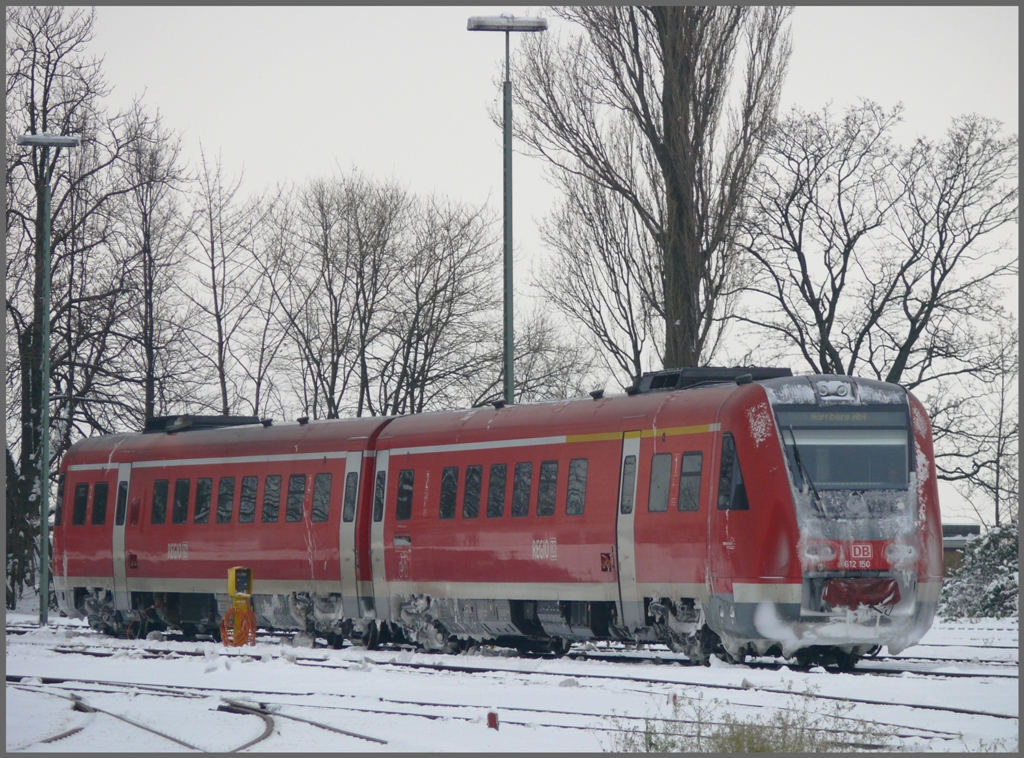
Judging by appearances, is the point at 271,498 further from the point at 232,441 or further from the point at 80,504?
the point at 80,504

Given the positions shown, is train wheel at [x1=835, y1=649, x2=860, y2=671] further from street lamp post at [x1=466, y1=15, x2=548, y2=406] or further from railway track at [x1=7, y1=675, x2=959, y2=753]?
street lamp post at [x1=466, y1=15, x2=548, y2=406]

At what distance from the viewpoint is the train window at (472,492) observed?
2133cm

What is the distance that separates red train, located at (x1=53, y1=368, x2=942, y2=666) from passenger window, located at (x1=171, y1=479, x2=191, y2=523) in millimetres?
33

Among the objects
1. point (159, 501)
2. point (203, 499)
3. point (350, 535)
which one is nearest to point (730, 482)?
point (350, 535)

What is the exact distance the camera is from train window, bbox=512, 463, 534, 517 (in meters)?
20.7

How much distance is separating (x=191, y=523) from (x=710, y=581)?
435 inches

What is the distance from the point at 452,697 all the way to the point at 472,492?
6.11 m

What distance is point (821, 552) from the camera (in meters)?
17.4

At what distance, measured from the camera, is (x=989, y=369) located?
121 feet

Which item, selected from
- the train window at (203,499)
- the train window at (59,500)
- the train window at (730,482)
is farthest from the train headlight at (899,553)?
the train window at (59,500)

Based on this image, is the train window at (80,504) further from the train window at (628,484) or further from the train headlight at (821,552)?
the train headlight at (821,552)

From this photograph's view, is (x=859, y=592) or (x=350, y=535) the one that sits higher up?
(x=350, y=535)

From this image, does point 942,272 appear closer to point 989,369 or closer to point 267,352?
point 989,369

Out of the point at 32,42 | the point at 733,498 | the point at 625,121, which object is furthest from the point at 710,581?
the point at 32,42
